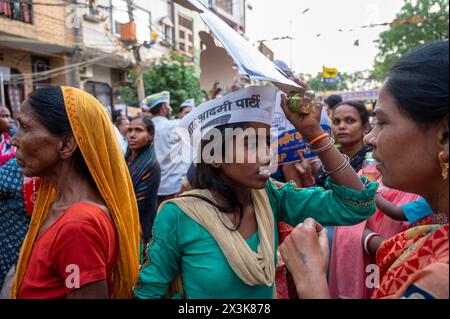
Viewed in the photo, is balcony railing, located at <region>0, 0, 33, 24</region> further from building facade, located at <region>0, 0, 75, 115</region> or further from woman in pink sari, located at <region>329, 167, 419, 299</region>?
woman in pink sari, located at <region>329, 167, 419, 299</region>

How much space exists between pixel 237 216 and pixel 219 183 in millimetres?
156

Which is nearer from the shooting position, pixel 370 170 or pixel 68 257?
pixel 68 257

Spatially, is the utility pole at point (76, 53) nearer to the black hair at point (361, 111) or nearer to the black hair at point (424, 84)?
the black hair at point (361, 111)

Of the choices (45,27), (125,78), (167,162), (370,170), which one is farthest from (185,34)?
(370,170)

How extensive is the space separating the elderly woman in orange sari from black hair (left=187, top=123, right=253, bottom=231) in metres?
0.50

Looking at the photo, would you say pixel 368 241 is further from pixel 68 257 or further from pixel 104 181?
pixel 68 257

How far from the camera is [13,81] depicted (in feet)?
35.3

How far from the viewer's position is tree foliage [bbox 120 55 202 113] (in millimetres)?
11812

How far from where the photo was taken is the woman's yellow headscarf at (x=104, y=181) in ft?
5.33

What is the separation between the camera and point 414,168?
100 cm

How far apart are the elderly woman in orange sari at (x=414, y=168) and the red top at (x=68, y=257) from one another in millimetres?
737

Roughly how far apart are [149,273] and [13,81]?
11092mm

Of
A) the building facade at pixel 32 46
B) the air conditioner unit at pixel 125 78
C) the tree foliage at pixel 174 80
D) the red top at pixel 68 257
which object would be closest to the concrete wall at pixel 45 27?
the building facade at pixel 32 46
